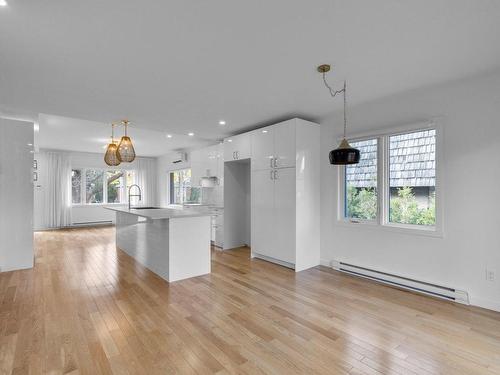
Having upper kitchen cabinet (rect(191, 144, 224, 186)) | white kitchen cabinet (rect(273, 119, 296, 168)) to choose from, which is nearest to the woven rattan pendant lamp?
upper kitchen cabinet (rect(191, 144, 224, 186))

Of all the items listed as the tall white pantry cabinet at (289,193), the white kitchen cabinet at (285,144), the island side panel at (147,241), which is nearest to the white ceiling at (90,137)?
the island side panel at (147,241)

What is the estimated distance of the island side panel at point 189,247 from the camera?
3.73m

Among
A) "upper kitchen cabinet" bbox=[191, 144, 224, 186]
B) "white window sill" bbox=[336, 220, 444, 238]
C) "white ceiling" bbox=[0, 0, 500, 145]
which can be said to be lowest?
"white window sill" bbox=[336, 220, 444, 238]

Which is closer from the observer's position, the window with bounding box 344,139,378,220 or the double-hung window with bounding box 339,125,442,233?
the double-hung window with bounding box 339,125,442,233

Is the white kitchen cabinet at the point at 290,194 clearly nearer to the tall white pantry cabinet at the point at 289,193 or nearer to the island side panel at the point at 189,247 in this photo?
the tall white pantry cabinet at the point at 289,193

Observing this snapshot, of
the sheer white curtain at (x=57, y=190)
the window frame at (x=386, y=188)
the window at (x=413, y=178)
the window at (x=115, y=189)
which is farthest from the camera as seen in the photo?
the window at (x=115, y=189)

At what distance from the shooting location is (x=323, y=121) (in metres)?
4.41

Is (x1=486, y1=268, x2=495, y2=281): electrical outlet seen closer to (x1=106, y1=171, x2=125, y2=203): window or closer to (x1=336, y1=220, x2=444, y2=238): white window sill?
(x1=336, y1=220, x2=444, y2=238): white window sill

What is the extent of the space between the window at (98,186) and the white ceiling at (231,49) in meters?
5.84

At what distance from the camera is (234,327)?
2.47m

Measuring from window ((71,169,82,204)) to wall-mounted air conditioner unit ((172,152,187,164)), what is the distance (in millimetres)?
3244

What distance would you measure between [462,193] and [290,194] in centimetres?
213

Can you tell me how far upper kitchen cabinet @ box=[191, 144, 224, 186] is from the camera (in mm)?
5984

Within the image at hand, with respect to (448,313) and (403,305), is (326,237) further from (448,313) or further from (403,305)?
(448,313)
